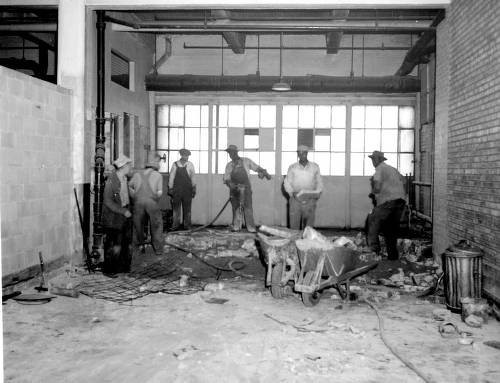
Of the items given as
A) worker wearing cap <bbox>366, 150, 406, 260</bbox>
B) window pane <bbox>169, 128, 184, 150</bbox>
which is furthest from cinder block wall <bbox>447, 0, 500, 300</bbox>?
window pane <bbox>169, 128, 184, 150</bbox>

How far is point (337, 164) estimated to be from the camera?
44.3 feet

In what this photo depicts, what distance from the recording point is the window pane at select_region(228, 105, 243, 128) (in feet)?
44.7

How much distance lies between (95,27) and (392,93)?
7.85m

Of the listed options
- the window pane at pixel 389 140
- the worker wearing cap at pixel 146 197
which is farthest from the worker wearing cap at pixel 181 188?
the window pane at pixel 389 140

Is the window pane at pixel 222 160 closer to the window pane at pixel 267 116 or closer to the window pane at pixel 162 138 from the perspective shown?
the window pane at pixel 267 116

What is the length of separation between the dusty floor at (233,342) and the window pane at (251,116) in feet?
24.6

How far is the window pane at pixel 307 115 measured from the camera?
13.5 meters

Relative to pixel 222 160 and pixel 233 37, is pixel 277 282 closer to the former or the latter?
pixel 233 37

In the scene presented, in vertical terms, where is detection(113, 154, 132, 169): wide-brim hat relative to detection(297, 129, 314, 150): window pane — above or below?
below

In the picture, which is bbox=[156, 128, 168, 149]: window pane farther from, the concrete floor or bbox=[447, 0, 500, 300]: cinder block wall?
bbox=[447, 0, 500, 300]: cinder block wall

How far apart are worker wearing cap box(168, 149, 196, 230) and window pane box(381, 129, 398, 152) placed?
214 inches

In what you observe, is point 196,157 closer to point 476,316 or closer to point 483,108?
point 483,108

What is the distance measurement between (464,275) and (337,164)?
294 inches

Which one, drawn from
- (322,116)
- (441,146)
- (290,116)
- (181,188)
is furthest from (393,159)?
(181,188)
